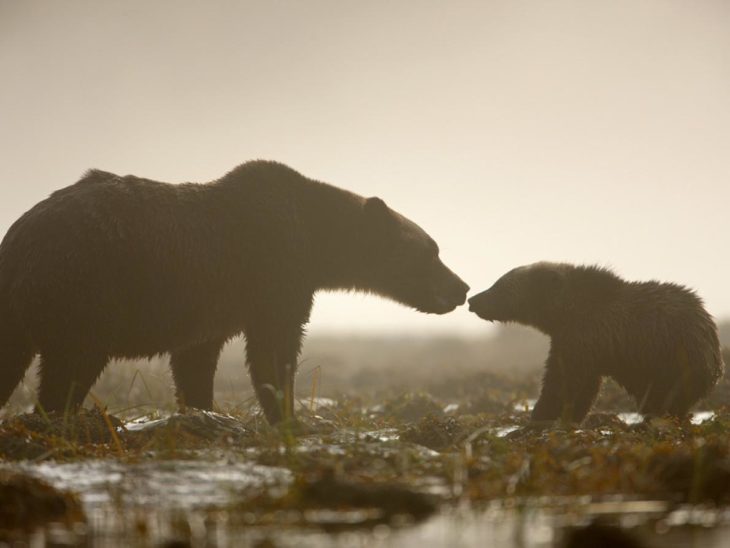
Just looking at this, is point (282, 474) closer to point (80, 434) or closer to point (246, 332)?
point (80, 434)

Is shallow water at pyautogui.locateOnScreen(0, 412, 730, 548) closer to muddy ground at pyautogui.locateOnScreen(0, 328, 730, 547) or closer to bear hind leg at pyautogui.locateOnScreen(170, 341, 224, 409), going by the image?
muddy ground at pyautogui.locateOnScreen(0, 328, 730, 547)

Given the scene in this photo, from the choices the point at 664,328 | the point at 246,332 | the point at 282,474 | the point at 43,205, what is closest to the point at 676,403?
the point at 664,328

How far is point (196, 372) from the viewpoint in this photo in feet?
33.6

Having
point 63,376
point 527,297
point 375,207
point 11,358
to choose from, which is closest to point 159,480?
point 63,376

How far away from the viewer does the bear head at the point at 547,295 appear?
11578 mm

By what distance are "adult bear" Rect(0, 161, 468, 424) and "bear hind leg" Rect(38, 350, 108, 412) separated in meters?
0.01

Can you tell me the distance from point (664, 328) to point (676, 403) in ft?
2.94

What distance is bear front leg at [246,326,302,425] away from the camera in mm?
9430

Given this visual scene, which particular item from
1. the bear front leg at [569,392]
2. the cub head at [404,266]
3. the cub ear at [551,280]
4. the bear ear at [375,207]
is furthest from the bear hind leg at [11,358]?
the cub ear at [551,280]

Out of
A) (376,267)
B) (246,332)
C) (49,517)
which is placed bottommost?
(49,517)

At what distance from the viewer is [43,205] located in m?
8.30

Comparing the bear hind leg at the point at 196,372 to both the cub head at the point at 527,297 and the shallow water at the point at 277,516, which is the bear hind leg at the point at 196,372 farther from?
the cub head at the point at 527,297

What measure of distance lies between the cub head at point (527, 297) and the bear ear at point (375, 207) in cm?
270

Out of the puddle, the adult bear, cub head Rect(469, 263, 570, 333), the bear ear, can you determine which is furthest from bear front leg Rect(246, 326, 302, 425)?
cub head Rect(469, 263, 570, 333)
